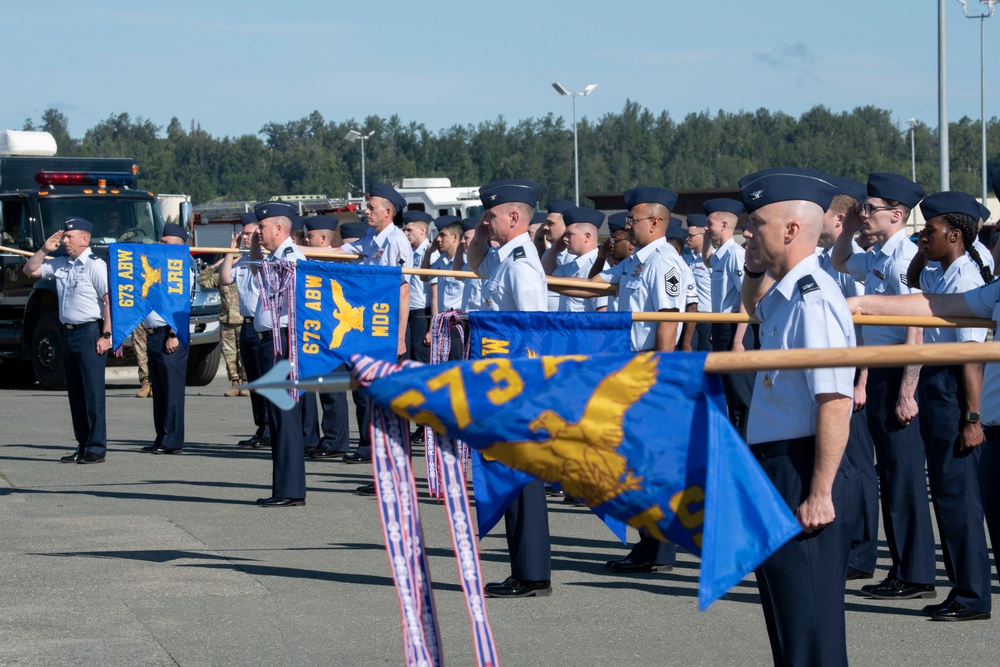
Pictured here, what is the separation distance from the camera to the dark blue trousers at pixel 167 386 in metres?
12.5

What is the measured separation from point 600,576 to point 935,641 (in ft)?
6.23

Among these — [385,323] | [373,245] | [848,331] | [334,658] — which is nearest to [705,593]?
[848,331]

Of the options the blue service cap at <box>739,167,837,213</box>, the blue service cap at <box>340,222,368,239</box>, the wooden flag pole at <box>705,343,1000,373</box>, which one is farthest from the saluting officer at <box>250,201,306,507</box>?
the wooden flag pole at <box>705,343,1000,373</box>

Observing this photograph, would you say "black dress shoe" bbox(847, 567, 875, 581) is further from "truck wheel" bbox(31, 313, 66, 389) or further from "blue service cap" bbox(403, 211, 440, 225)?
"truck wheel" bbox(31, 313, 66, 389)

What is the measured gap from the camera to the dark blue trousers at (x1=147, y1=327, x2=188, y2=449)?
12.5 metres

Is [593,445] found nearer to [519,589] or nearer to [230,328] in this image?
[519,589]

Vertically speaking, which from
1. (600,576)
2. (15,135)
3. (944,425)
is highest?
(15,135)

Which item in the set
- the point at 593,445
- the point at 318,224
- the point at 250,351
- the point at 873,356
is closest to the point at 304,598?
the point at 593,445

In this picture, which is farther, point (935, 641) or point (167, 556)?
point (167, 556)

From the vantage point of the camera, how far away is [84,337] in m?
11.8

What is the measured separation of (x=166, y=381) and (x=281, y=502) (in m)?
3.40

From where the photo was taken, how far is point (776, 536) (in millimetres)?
3277

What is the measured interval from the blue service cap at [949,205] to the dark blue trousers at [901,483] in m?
0.90

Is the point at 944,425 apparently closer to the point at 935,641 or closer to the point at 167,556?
the point at 935,641
